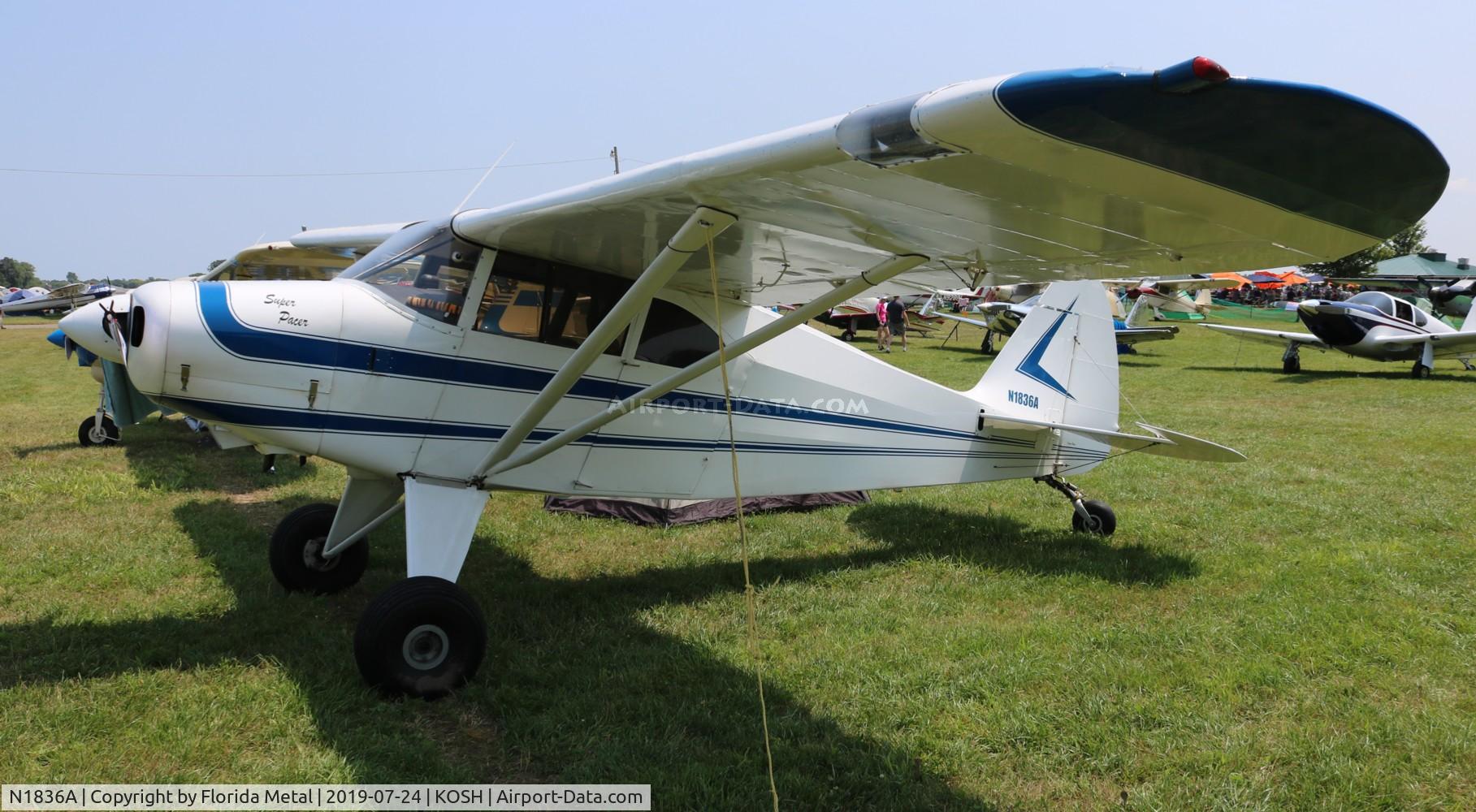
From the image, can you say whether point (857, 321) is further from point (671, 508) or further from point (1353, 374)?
point (671, 508)

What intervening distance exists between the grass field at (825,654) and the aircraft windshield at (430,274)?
1.72 metres

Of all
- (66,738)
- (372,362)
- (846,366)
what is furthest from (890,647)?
(66,738)

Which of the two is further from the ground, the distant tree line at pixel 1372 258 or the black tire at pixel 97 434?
the distant tree line at pixel 1372 258

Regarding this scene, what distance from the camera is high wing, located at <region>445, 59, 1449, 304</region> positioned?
193 centimetres

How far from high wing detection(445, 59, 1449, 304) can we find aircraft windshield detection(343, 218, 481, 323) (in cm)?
40

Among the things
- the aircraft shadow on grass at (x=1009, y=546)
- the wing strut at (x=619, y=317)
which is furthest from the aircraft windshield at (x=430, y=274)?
the aircraft shadow on grass at (x=1009, y=546)

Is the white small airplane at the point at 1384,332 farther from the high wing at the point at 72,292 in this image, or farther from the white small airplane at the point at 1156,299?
the high wing at the point at 72,292

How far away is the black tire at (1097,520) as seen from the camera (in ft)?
21.7

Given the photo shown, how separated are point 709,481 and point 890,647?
1.46 meters

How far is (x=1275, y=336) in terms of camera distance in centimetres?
1975

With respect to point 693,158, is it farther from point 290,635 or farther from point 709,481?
point 290,635

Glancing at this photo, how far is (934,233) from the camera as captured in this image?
10.5 ft

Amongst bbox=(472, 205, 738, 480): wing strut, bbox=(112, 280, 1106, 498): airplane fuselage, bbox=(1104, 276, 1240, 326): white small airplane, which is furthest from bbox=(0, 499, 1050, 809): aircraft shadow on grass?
bbox=(1104, 276, 1240, 326): white small airplane

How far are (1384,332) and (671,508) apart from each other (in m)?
17.8
